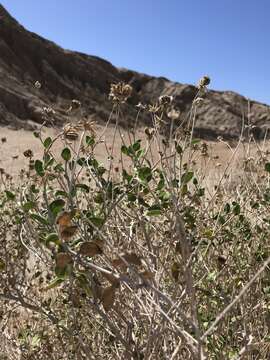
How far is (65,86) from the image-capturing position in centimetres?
3272

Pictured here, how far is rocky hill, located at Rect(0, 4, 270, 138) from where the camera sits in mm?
26859

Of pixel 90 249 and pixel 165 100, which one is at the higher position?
pixel 165 100

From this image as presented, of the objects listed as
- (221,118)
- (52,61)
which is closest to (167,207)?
(52,61)

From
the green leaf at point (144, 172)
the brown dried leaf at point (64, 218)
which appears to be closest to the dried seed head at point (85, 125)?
the green leaf at point (144, 172)

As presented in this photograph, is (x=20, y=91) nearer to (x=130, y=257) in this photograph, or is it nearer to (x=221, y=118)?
(x=221, y=118)

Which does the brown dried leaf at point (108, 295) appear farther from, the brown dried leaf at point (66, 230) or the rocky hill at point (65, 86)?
the rocky hill at point (65, 86)

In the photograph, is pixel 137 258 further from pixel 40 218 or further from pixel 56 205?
pixel 40 218

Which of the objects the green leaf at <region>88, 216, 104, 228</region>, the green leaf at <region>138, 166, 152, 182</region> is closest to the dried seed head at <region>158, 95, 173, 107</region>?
the green leaf at <region>138, 166, 152, 182</region>

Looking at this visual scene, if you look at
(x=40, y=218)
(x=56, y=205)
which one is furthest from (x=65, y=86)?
(x=56, y=205)

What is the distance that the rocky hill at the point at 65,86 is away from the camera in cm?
2686

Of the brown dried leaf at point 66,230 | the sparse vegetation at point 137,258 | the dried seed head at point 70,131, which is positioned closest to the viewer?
the brown dried leaf at point 66,230

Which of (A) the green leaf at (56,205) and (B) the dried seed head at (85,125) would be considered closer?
(A) the green leaf at (56,205)

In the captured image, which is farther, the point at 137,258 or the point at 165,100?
the point at 165,100

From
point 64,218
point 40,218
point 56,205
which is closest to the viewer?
point 64,218
